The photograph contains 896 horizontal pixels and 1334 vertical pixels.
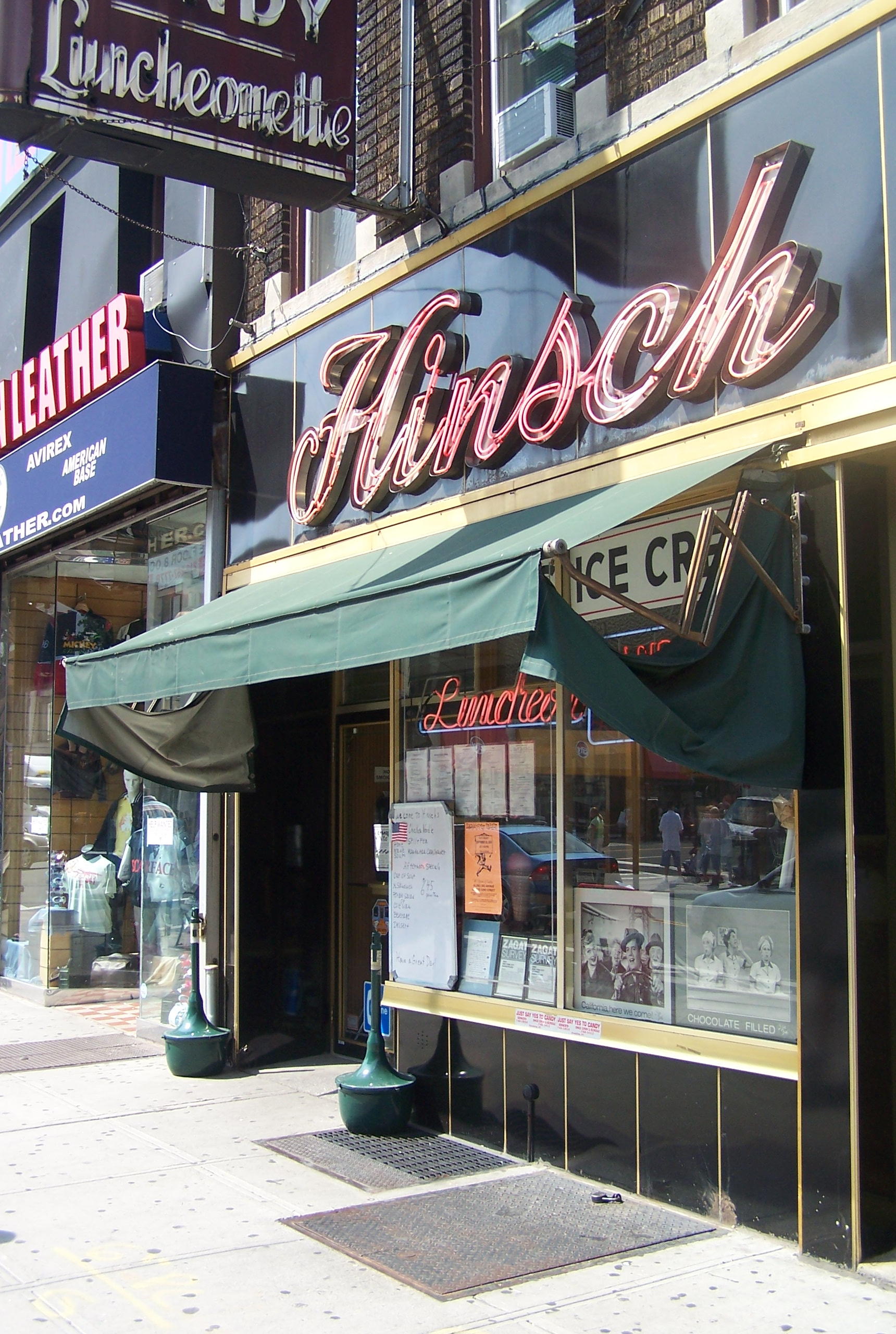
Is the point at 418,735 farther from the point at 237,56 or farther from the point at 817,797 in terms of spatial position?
the point at 237,56

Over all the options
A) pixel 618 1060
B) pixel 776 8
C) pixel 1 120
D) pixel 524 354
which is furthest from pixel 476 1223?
pixel 1 120

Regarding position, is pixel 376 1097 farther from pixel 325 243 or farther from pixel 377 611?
pixel 325 243

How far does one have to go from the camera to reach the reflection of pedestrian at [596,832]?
6602mm

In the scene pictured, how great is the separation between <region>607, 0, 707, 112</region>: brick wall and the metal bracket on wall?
2410mm

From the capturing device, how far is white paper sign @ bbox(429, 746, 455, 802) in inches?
303

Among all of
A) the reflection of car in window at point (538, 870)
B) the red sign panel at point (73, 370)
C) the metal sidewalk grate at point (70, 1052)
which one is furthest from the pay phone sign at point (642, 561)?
the metal sidewalk grate at point (70, 1052)

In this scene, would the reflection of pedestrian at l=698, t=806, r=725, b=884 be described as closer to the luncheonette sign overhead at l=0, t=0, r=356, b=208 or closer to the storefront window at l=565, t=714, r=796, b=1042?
Answer: the storefront window at l=565, t=714, r=796, b=1042

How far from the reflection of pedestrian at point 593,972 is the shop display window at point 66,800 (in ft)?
21.3

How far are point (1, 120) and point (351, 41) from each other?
2358 millimetres

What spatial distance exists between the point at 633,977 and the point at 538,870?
86 cm

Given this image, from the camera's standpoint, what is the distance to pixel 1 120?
23.3 feet

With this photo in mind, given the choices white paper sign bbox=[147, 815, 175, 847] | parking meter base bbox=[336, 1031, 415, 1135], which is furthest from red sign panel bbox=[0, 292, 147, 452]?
parking meter base bbox=[336, 1031, 415, 1135]

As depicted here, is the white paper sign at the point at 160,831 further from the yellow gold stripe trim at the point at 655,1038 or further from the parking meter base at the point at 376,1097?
the parking meter base at the point at 376,1097

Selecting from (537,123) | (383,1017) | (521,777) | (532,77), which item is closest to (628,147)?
(537,123)
